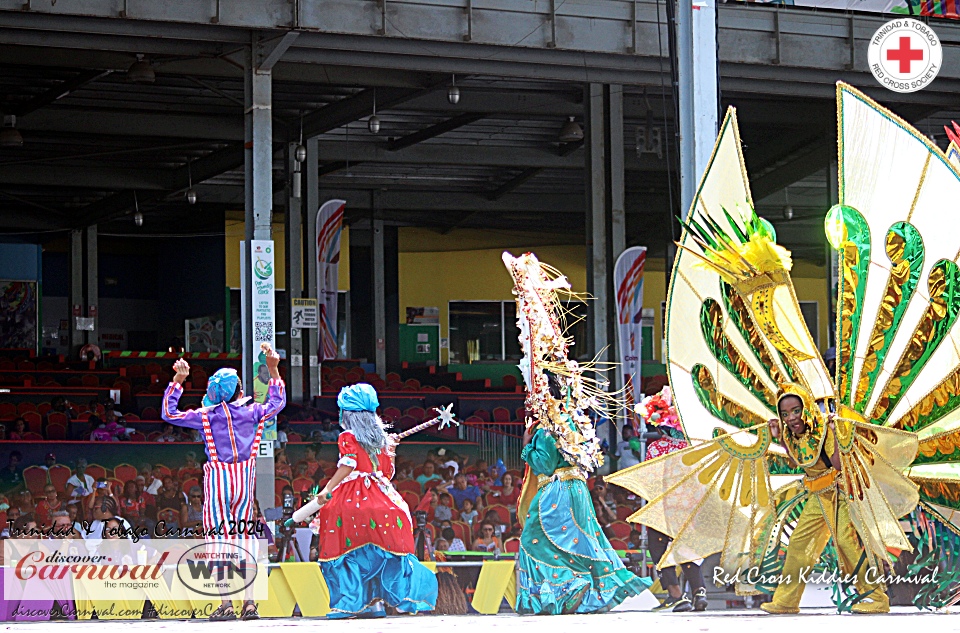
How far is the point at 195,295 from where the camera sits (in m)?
34.2

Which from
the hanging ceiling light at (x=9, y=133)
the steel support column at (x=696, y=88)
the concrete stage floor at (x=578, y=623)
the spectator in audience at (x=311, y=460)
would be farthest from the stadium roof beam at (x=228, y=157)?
the concrete stage floor at (x=578, y=623)

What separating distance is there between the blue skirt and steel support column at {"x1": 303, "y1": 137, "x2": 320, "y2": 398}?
565 inches

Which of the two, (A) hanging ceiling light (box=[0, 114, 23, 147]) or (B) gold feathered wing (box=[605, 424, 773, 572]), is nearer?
(B) gold feathered wing (box=[605, 424, 773, 572])

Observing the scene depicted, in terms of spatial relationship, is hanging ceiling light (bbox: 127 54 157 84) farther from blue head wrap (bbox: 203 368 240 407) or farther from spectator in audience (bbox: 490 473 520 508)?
blue head wrap (bbox: 203 368 240 407)

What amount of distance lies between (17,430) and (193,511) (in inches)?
196

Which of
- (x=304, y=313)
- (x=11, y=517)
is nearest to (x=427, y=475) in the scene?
(x=304, y=313)

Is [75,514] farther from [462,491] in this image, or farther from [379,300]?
[379,300]

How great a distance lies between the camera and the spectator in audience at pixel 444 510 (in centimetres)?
1328

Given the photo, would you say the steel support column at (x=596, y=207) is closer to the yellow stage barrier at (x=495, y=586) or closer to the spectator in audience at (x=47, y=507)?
the spectator in audience at (x=47, y=507)

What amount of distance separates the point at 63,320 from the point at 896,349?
3057 centimetres

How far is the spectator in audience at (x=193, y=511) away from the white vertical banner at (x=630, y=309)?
21.0 feet

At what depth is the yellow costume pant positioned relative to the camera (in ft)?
24.2

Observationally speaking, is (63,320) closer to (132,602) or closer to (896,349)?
(132,602)

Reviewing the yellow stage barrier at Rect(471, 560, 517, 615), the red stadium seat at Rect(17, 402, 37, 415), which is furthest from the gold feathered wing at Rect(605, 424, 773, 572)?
the red stadium seat at Rect(17, 402, 37, 415)
